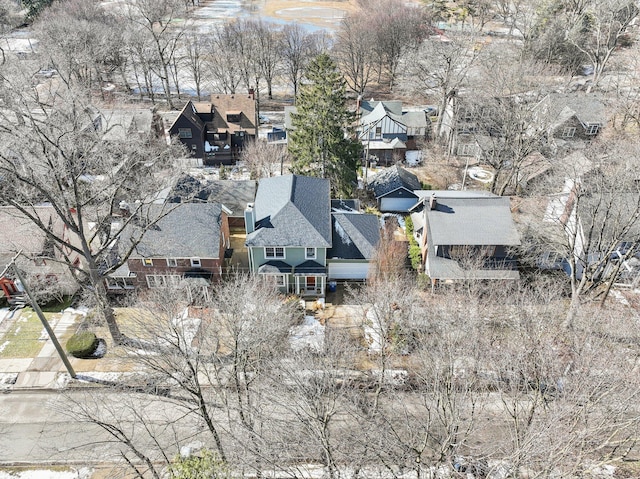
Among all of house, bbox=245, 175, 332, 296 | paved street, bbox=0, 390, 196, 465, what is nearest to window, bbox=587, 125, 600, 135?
house, bbox=245, 175, 332, 296

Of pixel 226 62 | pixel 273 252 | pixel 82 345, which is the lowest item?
pixel 82 345

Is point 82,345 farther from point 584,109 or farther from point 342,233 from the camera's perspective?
point 584,109

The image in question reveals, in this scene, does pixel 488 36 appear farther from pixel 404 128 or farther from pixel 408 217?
pixel 408 217

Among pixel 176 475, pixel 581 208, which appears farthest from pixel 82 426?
pixel 581 208

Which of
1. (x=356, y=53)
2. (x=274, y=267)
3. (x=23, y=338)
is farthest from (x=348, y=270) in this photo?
(x=356, y=53)

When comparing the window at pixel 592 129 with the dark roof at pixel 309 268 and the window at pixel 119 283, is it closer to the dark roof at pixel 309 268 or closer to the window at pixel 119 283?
the dark roof at pixel 309 268

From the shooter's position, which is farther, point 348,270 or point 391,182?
point 391,182

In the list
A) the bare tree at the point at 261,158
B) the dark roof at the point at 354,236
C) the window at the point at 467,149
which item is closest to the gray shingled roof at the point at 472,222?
the dark roof at the point at 354,236
